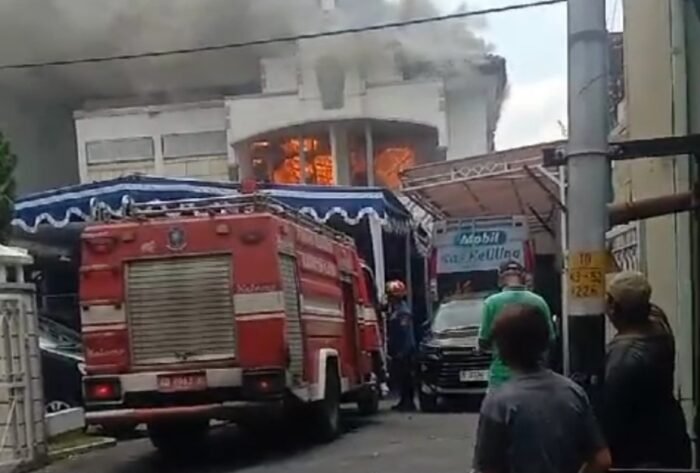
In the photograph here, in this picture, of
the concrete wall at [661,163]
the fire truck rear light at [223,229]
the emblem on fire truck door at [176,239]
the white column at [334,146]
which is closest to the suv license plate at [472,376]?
the fire truck rear light at [223,229]

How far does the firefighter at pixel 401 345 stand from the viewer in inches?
708

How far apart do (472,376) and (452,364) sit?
353 mm

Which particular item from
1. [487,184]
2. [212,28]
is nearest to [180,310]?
[487,184]

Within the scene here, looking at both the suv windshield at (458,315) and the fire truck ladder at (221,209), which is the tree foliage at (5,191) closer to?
the fire truck ladder at (221,209)

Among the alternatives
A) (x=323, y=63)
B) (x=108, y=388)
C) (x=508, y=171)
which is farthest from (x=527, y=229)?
(x=108, y=388)

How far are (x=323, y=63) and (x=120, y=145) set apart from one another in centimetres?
534

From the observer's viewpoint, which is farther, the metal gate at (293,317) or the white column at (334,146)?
the white column at (334,146)

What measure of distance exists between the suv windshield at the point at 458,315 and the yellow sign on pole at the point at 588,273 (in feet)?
40.8

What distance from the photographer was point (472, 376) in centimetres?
1672

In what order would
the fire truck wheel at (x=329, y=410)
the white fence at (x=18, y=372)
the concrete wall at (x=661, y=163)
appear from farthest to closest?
the fire truck wheel at (x=329, y=410) < the white fence at (x=18, y=372) < the concrete wall at (x=661, y=163)

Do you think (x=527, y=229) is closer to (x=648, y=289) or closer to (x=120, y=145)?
(x=120, y=145)

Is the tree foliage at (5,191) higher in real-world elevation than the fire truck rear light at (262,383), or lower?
higher

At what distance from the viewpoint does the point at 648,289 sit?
201 inches

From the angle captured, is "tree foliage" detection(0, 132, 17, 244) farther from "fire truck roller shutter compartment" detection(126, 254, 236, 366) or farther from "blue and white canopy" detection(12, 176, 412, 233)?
"fire truck roller shutter compartment" detection(126, 254, 236, 366)
